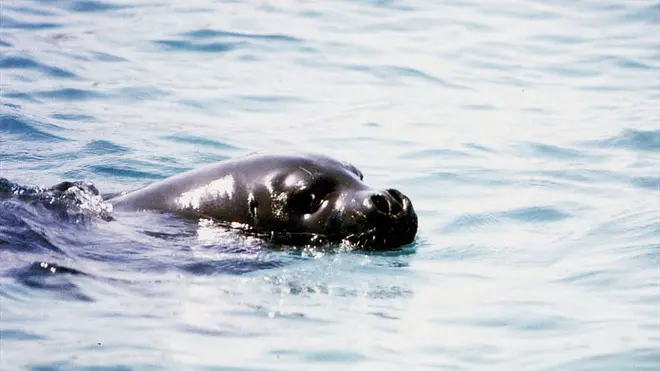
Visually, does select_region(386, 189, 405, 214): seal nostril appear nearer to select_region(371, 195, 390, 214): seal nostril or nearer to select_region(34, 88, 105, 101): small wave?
select_region(371, 195, 390, 214): seal nostril

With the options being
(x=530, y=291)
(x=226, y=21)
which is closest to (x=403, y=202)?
(x=530, y=291)

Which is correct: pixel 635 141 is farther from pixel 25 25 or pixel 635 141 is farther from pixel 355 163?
pixel 25 25

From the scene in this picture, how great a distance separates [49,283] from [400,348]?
1.71m

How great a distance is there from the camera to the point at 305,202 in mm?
7035

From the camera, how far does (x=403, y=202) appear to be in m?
7.01

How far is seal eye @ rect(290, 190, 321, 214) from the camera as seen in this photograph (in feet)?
23.1

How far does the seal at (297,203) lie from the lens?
691 centimetres

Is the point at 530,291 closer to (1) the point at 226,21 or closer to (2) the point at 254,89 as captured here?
(2) the point at 254,89

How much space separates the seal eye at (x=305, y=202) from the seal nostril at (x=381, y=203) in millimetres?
330

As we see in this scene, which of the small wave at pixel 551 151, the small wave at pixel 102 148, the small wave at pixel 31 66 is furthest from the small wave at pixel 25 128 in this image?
the small wave at pixel 551 151

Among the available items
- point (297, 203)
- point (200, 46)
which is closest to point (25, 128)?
point (200, 46)

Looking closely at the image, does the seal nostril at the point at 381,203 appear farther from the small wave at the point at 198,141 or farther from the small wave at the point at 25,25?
the small wave at the point at 25,25

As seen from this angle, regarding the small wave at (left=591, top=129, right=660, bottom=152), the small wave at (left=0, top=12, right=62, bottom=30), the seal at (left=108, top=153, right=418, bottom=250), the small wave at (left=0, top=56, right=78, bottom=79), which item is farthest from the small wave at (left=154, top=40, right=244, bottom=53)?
the seal at (left=108, top=153, right=418, bottom=250)

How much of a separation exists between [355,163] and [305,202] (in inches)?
120
